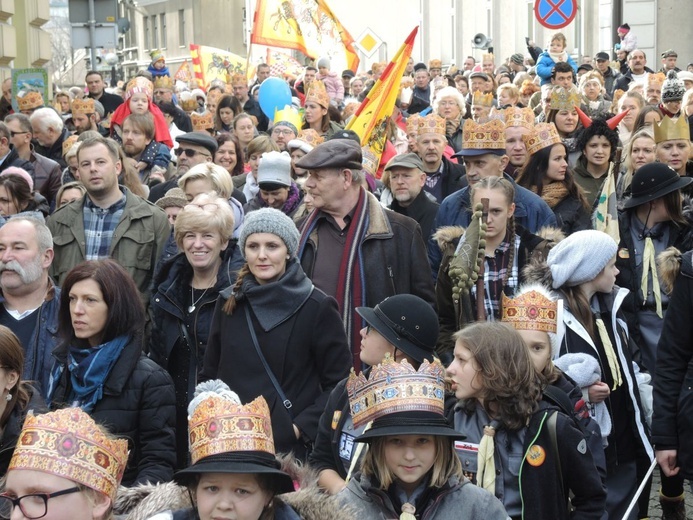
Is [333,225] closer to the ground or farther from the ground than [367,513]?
farther from the ground

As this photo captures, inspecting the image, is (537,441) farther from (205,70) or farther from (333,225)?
(205,70)

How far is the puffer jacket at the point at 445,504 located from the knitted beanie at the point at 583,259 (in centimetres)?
240

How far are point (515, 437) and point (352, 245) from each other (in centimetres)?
222

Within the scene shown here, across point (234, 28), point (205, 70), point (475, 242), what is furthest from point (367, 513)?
point (234, 28)

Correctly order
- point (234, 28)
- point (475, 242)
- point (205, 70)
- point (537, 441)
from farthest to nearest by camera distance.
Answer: point (234, 28) < point (205, 70) < point (475, 242) < point (537, 441)

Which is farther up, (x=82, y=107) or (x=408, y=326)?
(x=82, y=107)

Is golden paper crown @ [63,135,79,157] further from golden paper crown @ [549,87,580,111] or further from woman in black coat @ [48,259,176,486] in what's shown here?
woman in black coat @ [48,259,176,486]

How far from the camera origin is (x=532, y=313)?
17.7 ft

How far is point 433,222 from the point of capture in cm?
869

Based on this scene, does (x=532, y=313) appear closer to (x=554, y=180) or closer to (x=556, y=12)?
(x=554, y=180)

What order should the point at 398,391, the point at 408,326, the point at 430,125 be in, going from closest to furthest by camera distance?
the point at 398,391 < the point at 408,326 < the point at 430,125

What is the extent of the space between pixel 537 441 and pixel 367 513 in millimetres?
892

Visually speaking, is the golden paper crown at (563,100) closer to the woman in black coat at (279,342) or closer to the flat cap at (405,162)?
the flat cap at (405,162)

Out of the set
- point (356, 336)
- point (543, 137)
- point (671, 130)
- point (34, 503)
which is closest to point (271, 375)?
point (356, 336)
